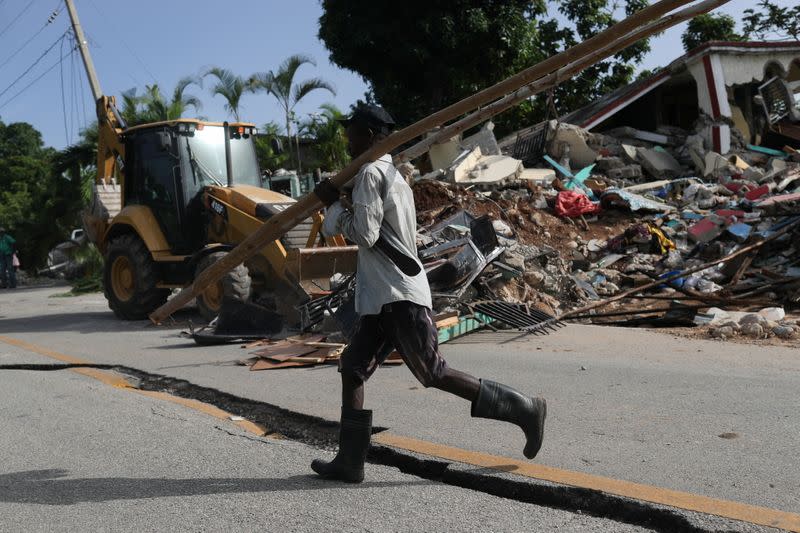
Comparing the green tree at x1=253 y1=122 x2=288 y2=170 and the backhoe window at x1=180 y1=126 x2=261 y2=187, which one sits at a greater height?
the green tree at x1=253 y1=122 x2=288 y2=170

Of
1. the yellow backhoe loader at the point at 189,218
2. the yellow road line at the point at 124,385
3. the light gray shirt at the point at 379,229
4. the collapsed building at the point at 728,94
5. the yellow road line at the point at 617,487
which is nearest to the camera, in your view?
the yellow road line at the point at 617,487

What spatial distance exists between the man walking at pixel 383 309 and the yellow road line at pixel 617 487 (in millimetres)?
189

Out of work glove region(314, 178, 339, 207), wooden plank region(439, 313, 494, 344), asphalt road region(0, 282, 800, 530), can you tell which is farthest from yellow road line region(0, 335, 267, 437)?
wooden plank region(439, 313, 494, 344)

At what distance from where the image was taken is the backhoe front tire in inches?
472

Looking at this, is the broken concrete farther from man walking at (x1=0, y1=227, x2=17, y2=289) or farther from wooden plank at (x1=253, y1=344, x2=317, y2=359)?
man walking at (x1=0, y1=227, x2=17, y2=289)

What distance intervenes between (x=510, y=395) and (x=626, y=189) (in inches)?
530

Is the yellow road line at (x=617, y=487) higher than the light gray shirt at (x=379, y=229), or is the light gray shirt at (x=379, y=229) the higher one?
the light gray shirt at (x=379, y=229)

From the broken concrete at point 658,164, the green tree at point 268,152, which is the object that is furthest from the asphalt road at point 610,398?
the green tree at point 268,152

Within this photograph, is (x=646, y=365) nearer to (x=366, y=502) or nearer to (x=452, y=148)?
(x=366, y=502)

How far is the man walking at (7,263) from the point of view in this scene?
26.0 m

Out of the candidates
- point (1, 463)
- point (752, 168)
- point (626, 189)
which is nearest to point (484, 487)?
point (1, 463)

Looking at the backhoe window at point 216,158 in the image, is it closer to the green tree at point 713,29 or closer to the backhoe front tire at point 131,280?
the backhoe front tire at point 131,280

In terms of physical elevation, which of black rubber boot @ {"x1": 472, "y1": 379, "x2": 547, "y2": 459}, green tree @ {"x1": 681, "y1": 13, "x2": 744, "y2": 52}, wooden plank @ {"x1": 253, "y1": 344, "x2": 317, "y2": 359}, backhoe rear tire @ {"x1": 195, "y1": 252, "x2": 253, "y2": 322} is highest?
green tree @ {"x1": 681, "y1": 13, "x2": 744, "y2": 52}

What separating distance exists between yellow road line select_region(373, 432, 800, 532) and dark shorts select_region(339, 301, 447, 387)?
687mm
